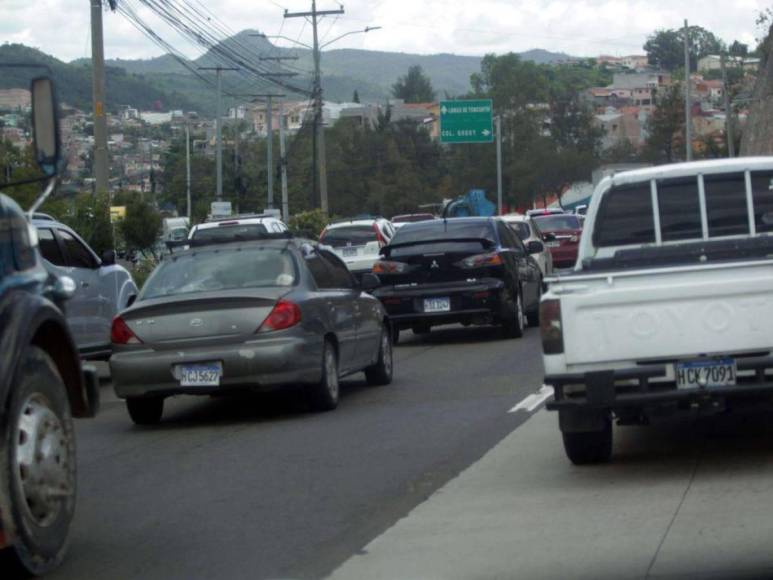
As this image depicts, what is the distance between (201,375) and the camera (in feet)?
40.7

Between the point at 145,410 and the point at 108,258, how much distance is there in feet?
13.9

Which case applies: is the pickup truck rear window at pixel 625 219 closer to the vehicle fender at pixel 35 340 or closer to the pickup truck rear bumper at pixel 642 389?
the pickup truck rear bumper at pixel 642 389

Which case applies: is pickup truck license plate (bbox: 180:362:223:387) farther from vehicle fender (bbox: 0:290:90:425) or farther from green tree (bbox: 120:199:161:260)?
green tree (bbox: 120:199:161:260)

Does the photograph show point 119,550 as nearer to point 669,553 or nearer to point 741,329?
point 669,553

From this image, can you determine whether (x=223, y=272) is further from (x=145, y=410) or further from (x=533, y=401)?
(x=533, y=401)

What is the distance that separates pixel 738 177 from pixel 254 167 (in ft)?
323

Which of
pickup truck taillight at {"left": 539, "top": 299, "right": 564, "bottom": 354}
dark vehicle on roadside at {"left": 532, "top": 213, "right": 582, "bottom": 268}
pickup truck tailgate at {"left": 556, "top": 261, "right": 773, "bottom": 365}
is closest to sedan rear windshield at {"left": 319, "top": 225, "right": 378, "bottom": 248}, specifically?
dark vehicle on roadside at {"left": 532, "top": 213, "right": 582, "bottom": 268}

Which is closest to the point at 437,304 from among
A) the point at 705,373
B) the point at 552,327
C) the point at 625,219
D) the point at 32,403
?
the point at 625,219

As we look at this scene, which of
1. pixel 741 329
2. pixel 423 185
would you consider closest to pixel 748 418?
pixel 741 329

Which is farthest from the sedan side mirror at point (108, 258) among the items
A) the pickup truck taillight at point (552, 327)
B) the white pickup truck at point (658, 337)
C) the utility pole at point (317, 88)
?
the utility pole at point (317, 88)

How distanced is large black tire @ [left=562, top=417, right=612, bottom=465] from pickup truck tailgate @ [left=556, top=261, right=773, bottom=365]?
0.81 m

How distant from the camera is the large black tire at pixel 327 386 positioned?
511 inches

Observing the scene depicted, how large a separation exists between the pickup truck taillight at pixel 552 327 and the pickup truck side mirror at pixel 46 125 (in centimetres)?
325

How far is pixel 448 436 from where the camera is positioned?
11.6 m
